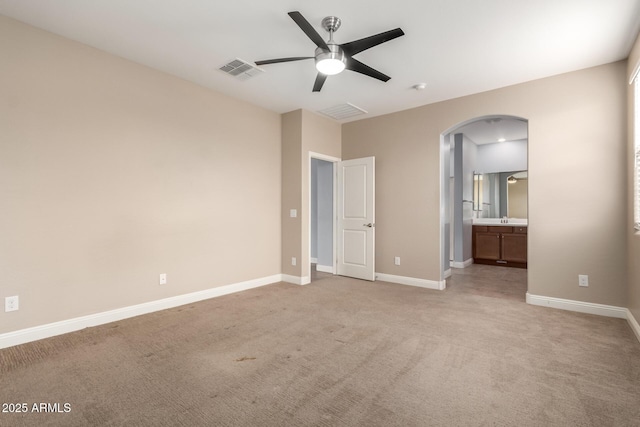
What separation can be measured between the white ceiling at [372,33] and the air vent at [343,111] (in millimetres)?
842

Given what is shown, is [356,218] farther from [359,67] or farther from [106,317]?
[106,317]

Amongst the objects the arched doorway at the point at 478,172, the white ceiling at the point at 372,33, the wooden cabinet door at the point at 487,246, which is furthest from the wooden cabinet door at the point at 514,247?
the white ceiling at the point at 372,33

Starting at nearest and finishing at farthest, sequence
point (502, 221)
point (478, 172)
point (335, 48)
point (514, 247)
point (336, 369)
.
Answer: point (336, 369)
point (335, 48)
point (514, 247)
point (502, 221)
point (478, 172)

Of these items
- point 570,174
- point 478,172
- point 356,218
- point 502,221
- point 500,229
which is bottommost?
Result: point 500,229

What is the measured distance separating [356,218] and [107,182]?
361cm

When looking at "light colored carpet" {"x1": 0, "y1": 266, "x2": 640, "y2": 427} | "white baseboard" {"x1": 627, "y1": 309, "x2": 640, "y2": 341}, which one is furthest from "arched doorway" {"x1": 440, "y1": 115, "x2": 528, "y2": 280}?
"light colored carpet" {"x1": 0, "y1": 266, "x2": 640, "y2": 427}

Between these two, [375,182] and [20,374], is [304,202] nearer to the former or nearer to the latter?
[375,182]

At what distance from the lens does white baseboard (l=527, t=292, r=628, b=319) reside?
337 cm

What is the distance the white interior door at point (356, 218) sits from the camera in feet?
17.1

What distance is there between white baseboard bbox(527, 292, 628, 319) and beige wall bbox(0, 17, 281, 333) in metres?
3.87

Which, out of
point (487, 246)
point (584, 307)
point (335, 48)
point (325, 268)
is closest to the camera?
point (335, 48)

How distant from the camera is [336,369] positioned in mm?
2240

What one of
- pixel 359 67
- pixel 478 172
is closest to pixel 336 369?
pixel 359 67

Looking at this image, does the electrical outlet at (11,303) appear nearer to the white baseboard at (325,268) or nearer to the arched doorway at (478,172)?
the white baseboard at (325,268)
